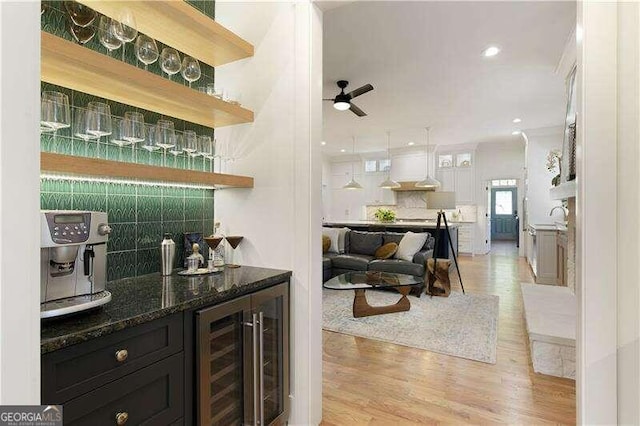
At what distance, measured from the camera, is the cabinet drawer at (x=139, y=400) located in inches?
37.6

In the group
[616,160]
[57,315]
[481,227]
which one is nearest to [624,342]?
[616,160]

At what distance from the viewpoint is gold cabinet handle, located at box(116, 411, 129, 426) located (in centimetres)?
104

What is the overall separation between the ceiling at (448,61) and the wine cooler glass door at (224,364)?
2266mm

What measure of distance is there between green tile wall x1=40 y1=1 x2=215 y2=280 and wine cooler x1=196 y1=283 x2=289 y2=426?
661 mm

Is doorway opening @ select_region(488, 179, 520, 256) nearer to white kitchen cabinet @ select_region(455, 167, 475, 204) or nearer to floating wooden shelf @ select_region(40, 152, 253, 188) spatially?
white kitchen cabinet @ select_region(455, 167, 475, 204)

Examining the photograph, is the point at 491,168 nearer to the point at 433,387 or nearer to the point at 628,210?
the point at 433,387

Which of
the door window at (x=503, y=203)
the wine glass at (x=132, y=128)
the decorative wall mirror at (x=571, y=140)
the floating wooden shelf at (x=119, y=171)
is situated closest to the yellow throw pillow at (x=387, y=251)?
the decorative wall mirror at (x=571, y=140)

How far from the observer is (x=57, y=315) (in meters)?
0.99

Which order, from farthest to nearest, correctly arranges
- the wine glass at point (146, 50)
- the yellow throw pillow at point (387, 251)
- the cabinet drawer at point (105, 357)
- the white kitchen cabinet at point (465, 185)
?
the white kitchen cabinet at point (465, 185), the yellow throw pillow at point (387, 251), the wine glass at point (146, 50), the cabinet drawer at point (105, 357)

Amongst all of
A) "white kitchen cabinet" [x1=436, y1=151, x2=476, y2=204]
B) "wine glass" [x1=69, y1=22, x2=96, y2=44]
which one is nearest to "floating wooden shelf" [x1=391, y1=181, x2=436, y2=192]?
"white kitchen cabinet" [x1=436, y1=151, x2=476, y2=204]

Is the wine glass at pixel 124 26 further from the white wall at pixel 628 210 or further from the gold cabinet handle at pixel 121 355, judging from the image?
the white wall at pixel 628 210

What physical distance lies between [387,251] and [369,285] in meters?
1.50

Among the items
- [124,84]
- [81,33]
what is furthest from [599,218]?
[81,33]

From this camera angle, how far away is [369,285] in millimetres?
3520
